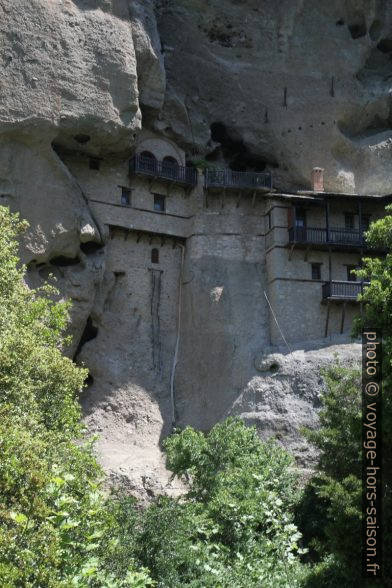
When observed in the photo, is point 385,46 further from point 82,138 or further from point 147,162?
point 82,138

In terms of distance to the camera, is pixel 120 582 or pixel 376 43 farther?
pixel 376 43

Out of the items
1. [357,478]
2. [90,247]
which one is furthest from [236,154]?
[357,478]

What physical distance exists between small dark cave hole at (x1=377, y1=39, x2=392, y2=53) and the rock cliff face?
0.16 feet

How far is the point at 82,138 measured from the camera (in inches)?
1125

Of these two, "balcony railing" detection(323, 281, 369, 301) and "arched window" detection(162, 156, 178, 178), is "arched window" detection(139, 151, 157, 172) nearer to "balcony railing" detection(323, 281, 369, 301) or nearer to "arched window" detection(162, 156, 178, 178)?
"arched window" detection(162, 156, 178, 178)

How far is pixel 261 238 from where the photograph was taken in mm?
31984

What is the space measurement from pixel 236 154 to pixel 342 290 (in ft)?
26.2

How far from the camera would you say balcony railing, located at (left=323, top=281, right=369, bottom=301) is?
30.3m

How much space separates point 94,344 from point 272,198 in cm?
921

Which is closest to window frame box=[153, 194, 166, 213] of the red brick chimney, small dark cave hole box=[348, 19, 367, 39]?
the red brick chimney

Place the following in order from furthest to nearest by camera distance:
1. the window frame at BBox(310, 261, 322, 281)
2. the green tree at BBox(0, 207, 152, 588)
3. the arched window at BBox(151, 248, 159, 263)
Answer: the arched window at BBox(151, 248, 159, 263) < the window frame at BBox(310, 261, 322, 281) < the green tree at BBox(0, 207, 152, 588)

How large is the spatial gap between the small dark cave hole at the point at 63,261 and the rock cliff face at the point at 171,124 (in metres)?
0.11

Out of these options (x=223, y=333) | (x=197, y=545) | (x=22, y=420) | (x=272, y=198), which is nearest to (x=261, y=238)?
(x=272, y=198)

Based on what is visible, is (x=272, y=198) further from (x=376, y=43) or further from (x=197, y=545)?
(x=197, y=545)
